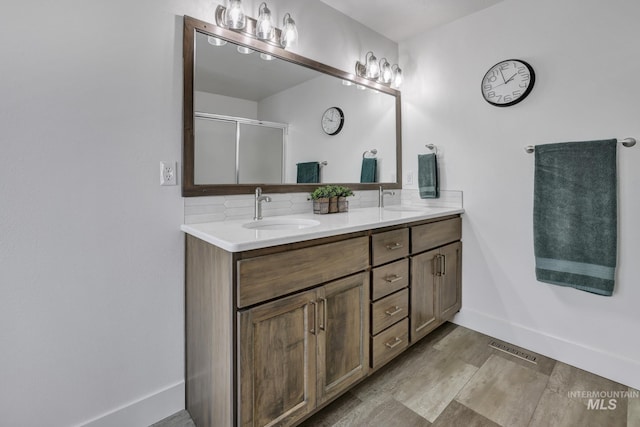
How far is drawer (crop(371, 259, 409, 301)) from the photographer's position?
5.20 ft

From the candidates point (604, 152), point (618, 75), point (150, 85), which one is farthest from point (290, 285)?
point (618, 75)

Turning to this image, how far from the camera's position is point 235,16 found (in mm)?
1525

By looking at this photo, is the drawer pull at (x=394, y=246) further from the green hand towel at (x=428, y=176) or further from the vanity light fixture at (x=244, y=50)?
the vanity light fixture at (x=244, y=50)

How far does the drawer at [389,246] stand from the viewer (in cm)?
158

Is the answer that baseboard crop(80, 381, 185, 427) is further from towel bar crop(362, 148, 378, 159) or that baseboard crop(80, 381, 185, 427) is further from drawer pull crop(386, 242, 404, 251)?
towel bar crop(362, 148, 378, 159)

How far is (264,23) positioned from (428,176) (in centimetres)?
154

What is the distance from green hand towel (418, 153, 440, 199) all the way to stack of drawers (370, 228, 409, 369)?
2.46 ft

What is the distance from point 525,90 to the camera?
1.95 metres

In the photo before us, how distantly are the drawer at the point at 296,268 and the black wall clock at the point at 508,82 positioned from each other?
142cm

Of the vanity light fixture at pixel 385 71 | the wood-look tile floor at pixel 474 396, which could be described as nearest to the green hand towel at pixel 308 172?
the vanity light fixture at pixel 385 71

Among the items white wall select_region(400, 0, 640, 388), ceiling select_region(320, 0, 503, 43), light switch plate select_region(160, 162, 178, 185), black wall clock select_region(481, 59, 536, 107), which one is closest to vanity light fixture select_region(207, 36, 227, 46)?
light switch plate select_region(160, 162, 178, 185)

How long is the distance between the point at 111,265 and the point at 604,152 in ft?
8.14

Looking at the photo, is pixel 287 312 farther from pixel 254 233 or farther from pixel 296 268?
pixel 254 233

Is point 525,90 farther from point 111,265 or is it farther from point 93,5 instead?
point 111,265
